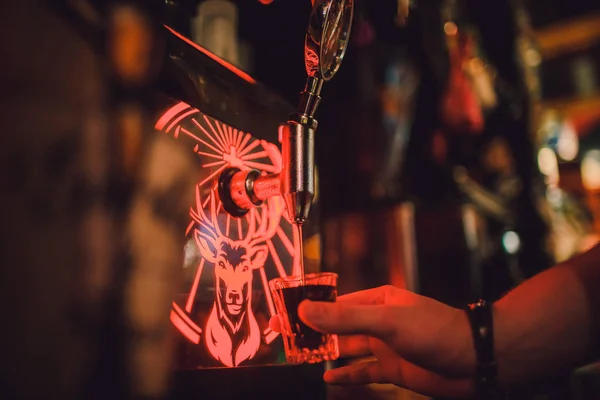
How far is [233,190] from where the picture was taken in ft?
3.14

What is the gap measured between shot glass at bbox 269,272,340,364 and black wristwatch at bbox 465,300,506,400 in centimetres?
26

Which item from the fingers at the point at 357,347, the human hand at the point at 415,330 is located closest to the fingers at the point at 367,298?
Result: the human hand at the point at 415,330

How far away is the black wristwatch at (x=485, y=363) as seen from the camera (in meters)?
0.80

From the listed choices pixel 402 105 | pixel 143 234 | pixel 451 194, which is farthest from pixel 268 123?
pixel 402 105

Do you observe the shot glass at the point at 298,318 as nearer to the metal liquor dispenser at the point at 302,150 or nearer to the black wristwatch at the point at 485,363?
the metal liquor dispenser at the point at 302,150

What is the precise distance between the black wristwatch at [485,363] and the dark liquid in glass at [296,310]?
0.27m

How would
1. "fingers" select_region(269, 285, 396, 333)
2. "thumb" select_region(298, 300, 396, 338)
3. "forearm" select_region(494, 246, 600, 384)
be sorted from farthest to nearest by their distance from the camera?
"fingers" select_region(269, 285, 396, 333) < "forearm" select_region(494, 246, 600, 384) < "thumb" select_region(298, 300, 396, 338)

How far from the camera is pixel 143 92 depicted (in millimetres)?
814

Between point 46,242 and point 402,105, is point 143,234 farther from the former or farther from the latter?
point 402,105

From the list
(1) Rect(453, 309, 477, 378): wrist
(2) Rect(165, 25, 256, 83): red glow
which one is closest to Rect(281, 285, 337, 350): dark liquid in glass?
(1) Rect(453, 309, 477, 378): wrist

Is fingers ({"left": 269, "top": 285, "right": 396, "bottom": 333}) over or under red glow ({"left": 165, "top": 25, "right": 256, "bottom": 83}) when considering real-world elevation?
under

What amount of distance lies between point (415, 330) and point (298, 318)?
216 millimetres

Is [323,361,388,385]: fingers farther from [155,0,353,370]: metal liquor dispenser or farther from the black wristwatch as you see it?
the black wristwatch

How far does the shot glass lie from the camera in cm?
86
